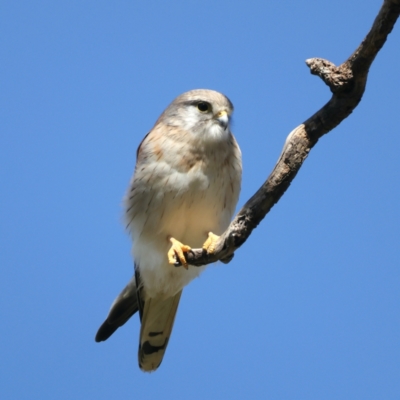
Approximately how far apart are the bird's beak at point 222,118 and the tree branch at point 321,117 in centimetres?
87

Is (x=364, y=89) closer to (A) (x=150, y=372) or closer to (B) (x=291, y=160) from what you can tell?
(B) (x=291, y=160)

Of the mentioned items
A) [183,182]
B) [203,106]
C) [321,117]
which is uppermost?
[203,106]

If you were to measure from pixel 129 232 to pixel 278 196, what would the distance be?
1.36 metres

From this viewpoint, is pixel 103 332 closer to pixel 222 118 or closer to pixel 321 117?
pixel 222 118

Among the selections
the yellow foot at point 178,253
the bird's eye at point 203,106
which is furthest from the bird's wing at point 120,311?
the bird's eye at point 203,106

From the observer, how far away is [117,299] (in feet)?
14.4

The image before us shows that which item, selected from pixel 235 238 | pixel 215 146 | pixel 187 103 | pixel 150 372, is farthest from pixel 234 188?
pixel 150 372

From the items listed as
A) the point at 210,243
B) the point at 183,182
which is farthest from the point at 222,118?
the point at 210,243

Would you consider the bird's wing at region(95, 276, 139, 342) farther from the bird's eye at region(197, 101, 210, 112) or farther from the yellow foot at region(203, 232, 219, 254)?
the bird's eye at region(197, 101, 210, 112)

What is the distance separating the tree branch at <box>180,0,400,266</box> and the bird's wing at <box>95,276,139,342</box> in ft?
4.67

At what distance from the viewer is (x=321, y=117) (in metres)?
2.87

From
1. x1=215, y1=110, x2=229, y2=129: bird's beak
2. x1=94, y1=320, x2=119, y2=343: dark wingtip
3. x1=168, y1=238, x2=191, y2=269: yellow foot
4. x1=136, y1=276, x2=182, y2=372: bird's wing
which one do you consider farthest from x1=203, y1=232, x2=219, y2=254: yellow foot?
x1=94, y1=320, x2=119, y2=343: dark wingtip

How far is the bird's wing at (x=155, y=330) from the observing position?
4.39m

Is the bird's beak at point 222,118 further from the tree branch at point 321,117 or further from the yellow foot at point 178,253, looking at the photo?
the tree branch at point 321,117
